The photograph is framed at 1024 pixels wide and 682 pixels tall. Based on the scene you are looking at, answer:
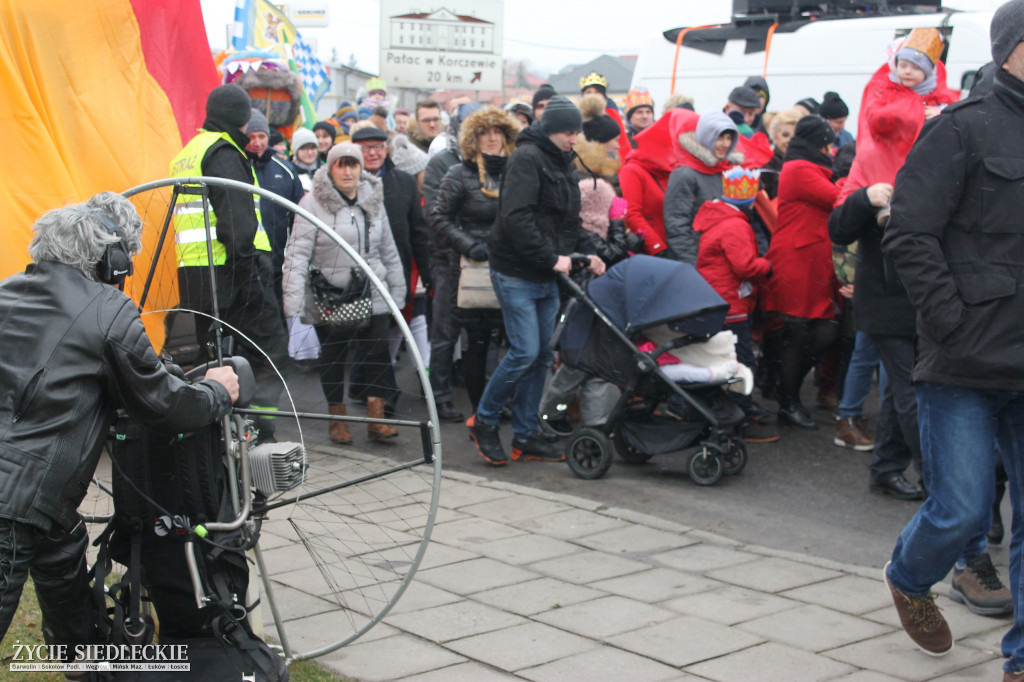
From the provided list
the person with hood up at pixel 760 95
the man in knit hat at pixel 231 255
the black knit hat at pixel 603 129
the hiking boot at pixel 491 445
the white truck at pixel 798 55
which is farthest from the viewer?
the person with hood up at pixel 760 95

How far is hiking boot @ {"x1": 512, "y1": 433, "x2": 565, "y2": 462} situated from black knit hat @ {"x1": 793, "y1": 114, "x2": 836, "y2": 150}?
2.53m

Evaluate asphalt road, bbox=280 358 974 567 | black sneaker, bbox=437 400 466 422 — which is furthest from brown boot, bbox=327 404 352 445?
black sneaker, bbox=437 400 466 422

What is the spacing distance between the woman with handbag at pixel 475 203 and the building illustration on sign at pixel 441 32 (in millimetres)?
8693

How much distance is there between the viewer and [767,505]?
6.08 metres

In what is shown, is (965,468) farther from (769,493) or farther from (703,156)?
(703,156)

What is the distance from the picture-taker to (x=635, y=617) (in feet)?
13.9

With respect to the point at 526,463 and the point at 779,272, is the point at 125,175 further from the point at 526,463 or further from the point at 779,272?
the point at 779,272

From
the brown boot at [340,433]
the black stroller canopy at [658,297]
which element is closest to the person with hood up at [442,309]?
the brown boot at [340,433]

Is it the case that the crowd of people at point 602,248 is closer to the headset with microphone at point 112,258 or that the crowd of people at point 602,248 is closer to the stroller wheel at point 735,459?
the stroller wheel at point 735,459

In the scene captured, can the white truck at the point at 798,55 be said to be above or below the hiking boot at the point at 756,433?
above

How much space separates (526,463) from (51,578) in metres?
4.02

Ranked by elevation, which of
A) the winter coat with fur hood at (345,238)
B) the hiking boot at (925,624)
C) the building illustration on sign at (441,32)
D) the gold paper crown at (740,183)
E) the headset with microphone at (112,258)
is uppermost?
the building illustration on sign at (441,32)

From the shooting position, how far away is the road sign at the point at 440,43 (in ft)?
50.6

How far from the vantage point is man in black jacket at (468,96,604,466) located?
21.0 feet
